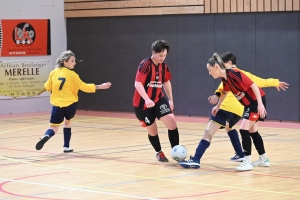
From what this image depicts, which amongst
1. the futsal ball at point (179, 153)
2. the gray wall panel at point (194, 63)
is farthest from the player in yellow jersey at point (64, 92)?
the gray wall panel at point (194, 63)

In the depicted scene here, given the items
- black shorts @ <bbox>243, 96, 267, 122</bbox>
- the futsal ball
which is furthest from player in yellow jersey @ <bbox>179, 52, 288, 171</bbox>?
black shorts @ <bbox>243, 96, 267, 122</bbox>

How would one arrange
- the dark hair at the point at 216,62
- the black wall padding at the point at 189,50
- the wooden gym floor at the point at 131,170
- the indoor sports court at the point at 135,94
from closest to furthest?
1. the wooden gym floor at the point at 131,170
2. the indoor sports court at the point at 135,94
3. the dark hair at the point at 216,62
4. the black wall padding at the point at 189,50

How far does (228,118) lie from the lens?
9.77 metres

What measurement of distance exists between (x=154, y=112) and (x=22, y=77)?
413 inches

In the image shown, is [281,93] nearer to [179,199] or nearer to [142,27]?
[142,27]

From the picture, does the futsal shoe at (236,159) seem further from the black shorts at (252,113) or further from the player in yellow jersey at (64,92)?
the player in yellow jersey at (64,92)

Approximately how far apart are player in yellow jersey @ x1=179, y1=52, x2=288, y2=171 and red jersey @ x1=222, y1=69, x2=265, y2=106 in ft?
1.60

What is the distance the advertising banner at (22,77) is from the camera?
19.5m

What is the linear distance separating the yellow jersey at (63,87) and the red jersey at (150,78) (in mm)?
1560

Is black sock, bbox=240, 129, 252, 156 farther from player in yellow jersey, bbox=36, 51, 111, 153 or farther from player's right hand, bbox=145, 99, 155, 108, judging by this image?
player in yellow jersey, bbox=36, 51, 111, 153

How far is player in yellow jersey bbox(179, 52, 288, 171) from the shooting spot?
9.48m

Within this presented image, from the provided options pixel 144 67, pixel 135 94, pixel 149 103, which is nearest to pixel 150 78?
pixel 144 67

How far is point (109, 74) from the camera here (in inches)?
790

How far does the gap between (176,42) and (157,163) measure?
8787 mm
